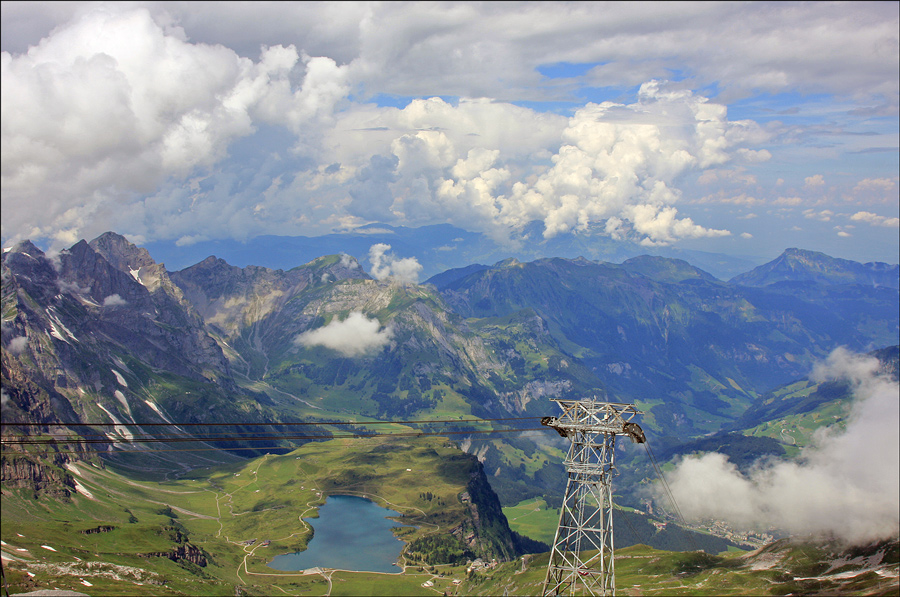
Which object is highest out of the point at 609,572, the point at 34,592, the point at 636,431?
the point at 636,431

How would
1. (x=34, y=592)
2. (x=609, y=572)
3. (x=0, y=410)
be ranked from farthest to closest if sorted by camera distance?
(x=34, y=592), (x=609, y=572), (x=0, y=410)

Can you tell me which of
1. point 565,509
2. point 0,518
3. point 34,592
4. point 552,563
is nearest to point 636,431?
point 565,509

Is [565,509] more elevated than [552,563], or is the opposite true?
[565,509]

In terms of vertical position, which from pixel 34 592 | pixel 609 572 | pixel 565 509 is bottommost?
pixel 34 592

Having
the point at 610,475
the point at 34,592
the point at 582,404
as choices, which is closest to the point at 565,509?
the point at 610,475

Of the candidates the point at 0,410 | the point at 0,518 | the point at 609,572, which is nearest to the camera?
the point at 0,518

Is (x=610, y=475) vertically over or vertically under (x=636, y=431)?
under

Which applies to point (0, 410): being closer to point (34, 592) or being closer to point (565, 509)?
point (565, 509)

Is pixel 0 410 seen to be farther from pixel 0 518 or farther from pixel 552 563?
pixel 552 563

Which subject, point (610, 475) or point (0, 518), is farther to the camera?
point (610, 475)
